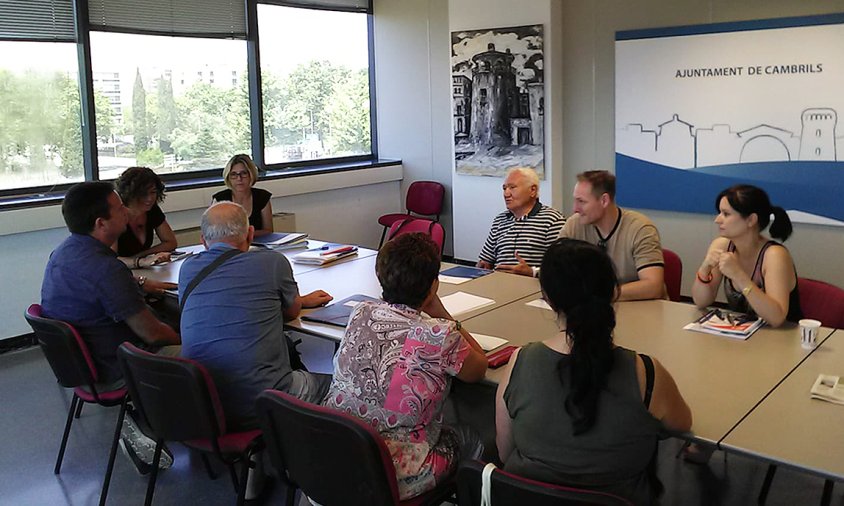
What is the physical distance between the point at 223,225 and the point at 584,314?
64.9 inches

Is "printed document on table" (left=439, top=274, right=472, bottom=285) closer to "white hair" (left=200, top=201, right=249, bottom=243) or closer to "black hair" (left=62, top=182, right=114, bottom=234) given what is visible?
"white hair" (left=200, top=201, right=249, bottom=243)

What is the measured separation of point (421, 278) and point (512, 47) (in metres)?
4.57

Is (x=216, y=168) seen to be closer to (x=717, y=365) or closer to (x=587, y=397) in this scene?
(x=717, y=365)

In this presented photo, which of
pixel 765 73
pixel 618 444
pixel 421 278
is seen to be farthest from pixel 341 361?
pixel 765 73

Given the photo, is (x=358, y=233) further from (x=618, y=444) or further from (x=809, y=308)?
(x=618, y=444)

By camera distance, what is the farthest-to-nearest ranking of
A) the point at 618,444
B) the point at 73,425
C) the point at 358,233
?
the point at 358,233
the point at 73,425
the point at 618,444

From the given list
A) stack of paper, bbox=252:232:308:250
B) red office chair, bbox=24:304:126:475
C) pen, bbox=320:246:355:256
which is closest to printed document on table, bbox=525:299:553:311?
pen, bbox=320:246:355:256

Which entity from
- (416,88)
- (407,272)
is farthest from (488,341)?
(416,88)

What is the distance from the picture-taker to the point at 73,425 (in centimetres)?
399

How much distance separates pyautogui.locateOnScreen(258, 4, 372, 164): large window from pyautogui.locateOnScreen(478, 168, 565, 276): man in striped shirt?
3502mm

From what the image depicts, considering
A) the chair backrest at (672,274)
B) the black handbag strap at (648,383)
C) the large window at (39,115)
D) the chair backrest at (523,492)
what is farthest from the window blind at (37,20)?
the black handbag strap at (648,383)

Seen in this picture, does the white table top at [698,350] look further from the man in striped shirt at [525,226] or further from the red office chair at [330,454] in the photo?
the man in striped shirt at [525,226]

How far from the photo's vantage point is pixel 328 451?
2.12 m

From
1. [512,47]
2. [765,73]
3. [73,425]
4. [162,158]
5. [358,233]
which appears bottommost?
[73,425]
